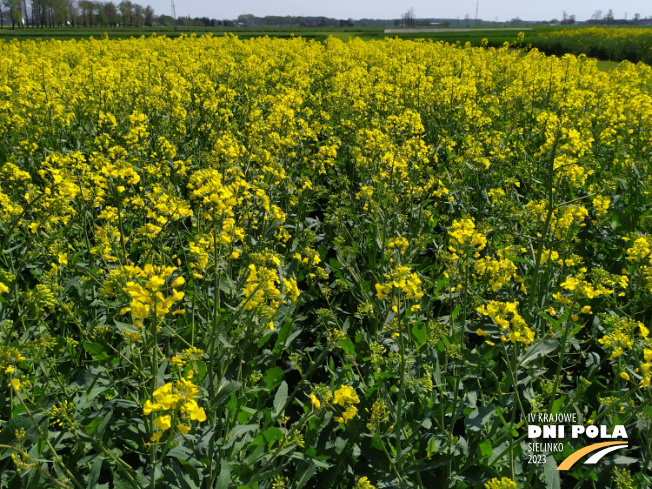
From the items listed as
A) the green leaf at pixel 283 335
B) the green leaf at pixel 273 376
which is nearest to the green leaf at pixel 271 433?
the green leaf at pixel 273 376

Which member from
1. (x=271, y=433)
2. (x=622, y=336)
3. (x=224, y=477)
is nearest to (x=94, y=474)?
(x=224, y=477)

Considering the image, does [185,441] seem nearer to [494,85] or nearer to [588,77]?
[494,85]

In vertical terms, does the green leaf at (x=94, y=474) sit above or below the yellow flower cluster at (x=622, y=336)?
below

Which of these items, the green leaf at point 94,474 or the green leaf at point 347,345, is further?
the green leaf at point 347,345

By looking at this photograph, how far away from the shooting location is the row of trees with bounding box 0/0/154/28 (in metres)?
86.3

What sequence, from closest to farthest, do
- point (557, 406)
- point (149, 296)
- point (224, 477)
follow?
point (149, 296) → point (224, 477) → point (557, 406)

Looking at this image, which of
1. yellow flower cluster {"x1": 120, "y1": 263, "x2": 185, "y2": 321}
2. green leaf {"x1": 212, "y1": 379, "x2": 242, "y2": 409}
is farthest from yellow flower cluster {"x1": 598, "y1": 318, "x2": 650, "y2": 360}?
yellow flower cluster {"x1": 120, "y1": 263, "x2": 185, "y2": 321}

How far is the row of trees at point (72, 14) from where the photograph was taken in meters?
86.3

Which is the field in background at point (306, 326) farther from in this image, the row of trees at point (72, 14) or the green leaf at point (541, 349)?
the row of trees at point (72, 14)

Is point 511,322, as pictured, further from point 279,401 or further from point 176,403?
point 176,403

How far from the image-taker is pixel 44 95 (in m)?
6.33

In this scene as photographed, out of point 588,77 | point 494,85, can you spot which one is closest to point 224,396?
point 494,85

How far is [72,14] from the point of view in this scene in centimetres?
10056

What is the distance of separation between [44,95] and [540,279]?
20.5 ft
